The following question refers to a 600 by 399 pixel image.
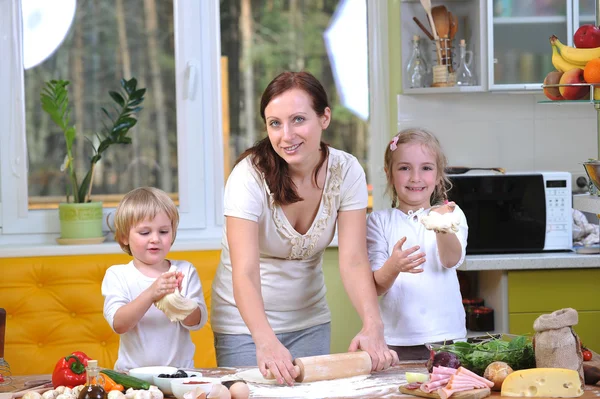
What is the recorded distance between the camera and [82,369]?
1.84 m

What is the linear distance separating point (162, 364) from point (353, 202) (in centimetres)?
69

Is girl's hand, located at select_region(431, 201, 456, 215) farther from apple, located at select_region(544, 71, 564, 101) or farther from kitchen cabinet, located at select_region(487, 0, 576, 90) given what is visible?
kitchen cabinet, located at select_region(487, 0, 576, 90)

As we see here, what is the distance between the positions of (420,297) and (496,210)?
1170mm

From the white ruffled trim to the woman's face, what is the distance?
161mm

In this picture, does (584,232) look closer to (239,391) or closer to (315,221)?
(315,221)

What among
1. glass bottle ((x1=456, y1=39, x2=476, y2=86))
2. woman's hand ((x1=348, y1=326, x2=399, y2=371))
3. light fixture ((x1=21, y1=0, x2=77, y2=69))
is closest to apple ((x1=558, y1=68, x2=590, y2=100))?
woman's hand ((x1=348, y1=326, x2=399, y2=371))

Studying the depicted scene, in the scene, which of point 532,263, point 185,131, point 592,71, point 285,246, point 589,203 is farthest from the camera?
point 185,131

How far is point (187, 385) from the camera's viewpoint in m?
1.73

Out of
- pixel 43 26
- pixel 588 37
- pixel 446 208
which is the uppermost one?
pixel 43 26

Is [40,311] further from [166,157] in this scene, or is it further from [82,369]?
[82,369]

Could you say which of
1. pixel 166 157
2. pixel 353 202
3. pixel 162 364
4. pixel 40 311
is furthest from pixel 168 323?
pixel 166 157

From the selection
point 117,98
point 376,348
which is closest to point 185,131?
point 117,98

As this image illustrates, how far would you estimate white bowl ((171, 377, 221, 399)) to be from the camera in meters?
1.70

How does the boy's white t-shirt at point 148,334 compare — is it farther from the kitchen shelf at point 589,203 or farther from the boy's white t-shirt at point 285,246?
the kitchen shelf at point 589,203
